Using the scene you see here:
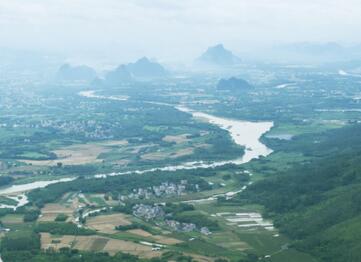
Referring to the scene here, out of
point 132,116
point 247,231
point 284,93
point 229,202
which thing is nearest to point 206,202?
point 229,202

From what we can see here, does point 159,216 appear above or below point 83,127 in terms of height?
below

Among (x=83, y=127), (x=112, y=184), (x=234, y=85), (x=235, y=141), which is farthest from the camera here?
(x=234, y=85)

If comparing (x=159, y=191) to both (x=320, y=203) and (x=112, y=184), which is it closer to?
(x=112, y=184)

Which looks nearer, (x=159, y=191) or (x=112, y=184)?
(x=159, y=191)

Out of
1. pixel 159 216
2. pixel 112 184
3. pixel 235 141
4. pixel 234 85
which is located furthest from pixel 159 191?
pixel 234 85

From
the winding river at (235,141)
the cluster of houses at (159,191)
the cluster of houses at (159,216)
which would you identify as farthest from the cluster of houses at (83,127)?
the cluster of houses at (159,216)

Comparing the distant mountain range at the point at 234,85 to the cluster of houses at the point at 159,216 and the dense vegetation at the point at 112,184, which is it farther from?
the cluster of houses at the point at 159,216

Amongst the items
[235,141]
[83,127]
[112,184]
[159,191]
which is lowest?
[159,191]

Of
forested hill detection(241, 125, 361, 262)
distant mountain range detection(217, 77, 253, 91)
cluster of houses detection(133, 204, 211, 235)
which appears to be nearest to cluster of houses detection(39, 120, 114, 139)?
forested hill detection(241, 125, 361, 262)
